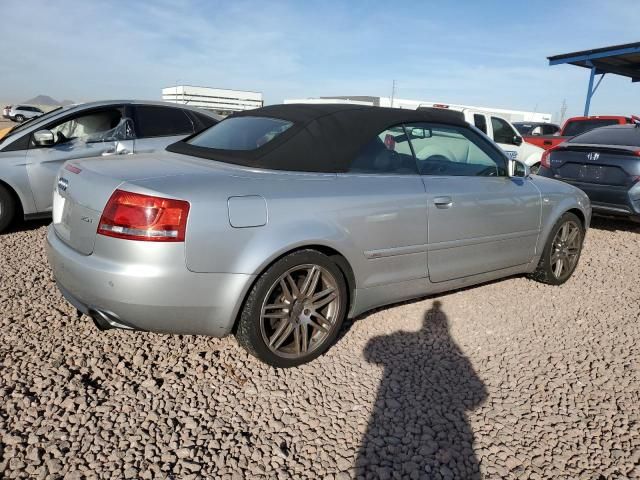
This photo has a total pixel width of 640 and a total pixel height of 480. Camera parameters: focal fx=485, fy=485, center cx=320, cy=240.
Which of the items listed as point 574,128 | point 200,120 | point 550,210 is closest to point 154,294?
point 550,210

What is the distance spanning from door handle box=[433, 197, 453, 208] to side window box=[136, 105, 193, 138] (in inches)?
159

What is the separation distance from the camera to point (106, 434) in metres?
2.25

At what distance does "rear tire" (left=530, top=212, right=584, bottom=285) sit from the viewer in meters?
4.29

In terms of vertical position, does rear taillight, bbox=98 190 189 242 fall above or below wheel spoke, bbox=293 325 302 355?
above

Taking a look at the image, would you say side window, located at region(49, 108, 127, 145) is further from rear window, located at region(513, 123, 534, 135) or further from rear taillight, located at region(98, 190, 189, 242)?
rear window, located at region(513, 123, 534, 135)

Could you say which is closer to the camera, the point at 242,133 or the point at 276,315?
the point at 276,315

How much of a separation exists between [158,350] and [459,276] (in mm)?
2149

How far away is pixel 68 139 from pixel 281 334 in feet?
13.8

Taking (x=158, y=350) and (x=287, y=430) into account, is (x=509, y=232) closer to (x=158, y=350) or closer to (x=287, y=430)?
(x=287, y=430)

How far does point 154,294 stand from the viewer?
2385mm

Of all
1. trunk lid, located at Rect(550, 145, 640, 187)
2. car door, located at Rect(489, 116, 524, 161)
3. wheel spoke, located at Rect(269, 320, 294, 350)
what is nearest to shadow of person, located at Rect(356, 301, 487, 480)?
wheel spoke, located at Rect(269, 320, 294, 350)

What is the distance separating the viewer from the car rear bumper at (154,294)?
237 centimetres

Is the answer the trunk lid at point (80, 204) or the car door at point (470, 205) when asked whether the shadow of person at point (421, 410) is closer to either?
the car door at point (470, 205)

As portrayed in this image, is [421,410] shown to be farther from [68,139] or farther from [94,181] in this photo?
[68,139]
